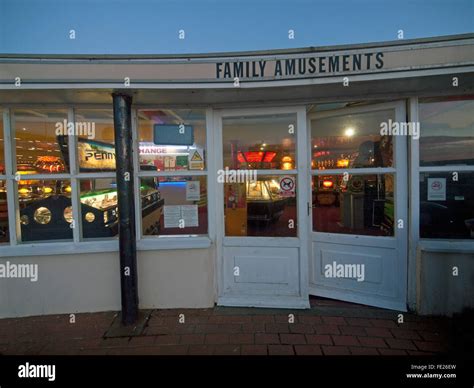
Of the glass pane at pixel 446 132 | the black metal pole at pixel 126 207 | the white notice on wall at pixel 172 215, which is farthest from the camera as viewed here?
the white notice on wall at pixel 172 215

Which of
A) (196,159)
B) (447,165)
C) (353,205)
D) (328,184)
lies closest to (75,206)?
(196,159)

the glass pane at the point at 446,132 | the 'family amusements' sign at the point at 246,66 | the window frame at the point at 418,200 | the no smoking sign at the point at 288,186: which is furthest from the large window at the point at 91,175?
the glass pane at the point at 446,132

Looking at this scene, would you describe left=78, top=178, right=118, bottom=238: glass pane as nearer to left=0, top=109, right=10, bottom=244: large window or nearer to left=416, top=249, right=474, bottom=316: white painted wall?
left=0, top=109, right=10, bottom=244: large window

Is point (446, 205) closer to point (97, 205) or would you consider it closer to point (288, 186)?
point (288, 186)

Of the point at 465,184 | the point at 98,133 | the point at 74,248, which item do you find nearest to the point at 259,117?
the point at 98,133

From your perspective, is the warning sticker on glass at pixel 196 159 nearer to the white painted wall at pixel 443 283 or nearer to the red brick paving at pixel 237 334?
the red brick paving at pixel 237 334

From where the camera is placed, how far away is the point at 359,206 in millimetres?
3539

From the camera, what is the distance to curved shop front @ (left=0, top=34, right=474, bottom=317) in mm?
3080

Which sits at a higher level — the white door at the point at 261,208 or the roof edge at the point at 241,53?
the roof edge at the point at 241,53

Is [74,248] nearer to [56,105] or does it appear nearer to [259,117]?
[56,105]

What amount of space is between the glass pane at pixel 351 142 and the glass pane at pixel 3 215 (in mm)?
4142

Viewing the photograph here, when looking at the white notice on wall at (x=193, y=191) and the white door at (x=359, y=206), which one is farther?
the white notice on wall at (x=193, y=191)

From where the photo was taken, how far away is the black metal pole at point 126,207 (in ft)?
9.80

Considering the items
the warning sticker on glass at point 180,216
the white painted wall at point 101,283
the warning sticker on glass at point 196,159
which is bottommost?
the white painted wall at point 101,283
